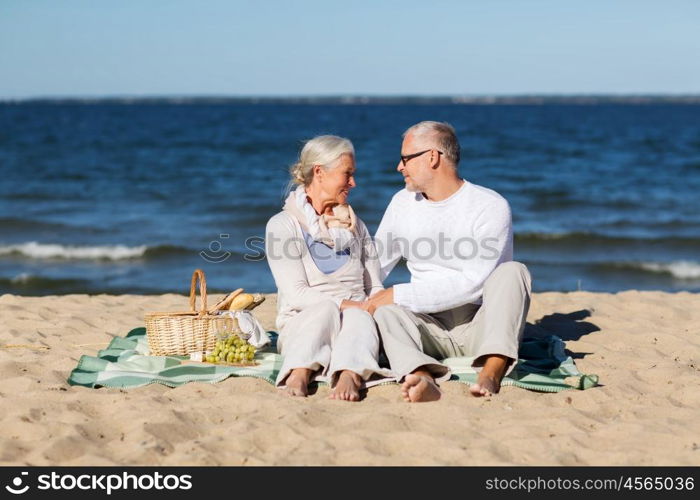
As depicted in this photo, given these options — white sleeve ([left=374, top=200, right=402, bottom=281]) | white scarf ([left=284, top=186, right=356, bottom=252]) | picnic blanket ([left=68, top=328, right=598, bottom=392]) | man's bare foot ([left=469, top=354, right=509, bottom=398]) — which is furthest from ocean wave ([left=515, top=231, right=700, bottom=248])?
man's bare foot ([left=469, top=354, right=509, bottom=398])

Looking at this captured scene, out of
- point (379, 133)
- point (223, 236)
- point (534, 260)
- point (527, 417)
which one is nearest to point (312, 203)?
point (527, 417)

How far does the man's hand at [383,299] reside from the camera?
5.08m

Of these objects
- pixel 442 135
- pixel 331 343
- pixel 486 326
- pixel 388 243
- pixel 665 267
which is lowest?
pixel 665 267

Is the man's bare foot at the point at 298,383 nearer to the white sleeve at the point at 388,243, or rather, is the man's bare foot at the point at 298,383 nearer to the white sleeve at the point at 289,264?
the white sleeve at the point at 289,264

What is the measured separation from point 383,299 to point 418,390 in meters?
0.73

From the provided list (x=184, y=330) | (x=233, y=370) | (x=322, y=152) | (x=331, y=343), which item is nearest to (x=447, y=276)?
(x=331, y=343)

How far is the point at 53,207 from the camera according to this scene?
16.2m

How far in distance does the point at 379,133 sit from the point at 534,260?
27546 mm

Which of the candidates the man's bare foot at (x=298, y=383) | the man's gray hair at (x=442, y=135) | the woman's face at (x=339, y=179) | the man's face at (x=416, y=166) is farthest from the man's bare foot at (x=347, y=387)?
the man's gray hair at (x=442, y=135)

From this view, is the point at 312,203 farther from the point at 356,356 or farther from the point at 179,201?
the point at 179,201

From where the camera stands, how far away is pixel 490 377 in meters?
4.73

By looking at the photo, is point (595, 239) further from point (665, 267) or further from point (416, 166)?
point (416, 166)

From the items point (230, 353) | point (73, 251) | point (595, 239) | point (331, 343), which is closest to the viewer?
point (331, 343)

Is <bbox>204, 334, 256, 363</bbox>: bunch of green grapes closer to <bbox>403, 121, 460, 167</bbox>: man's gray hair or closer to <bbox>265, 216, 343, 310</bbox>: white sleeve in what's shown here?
<bbox>265, 216, 343, 310</bbox>: white sleeve
